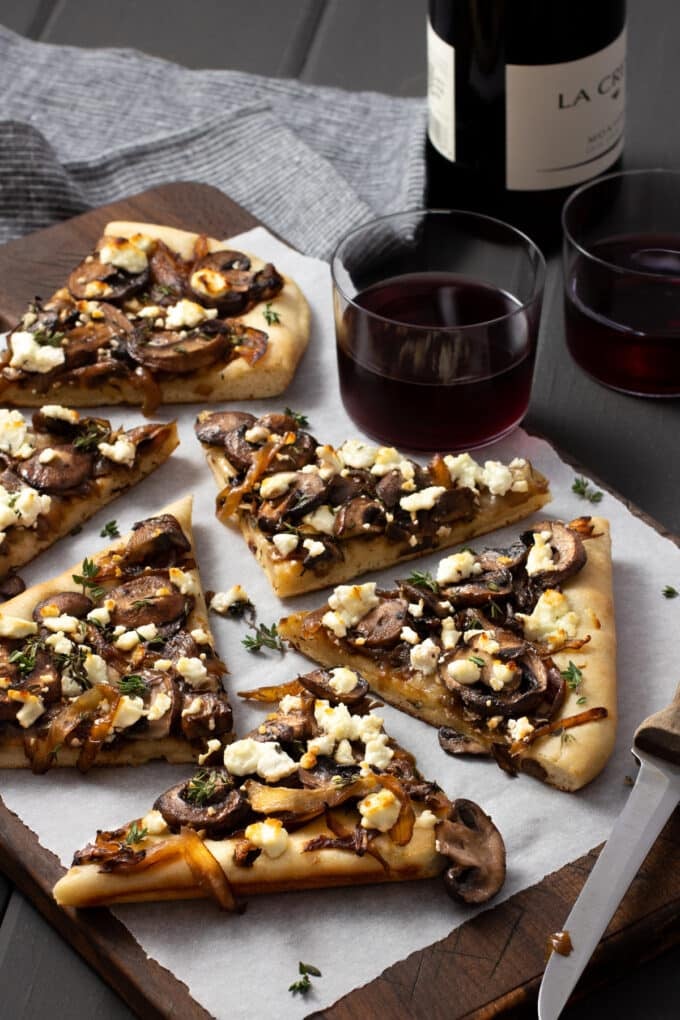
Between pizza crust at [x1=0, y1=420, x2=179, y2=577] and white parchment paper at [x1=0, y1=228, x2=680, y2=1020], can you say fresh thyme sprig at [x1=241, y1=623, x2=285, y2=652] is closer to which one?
white parchment paper at [x1=0, y1=228, x2=680, y2=1020]

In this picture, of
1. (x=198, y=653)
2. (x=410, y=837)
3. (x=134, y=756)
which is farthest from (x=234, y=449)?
(x=410, y=837)

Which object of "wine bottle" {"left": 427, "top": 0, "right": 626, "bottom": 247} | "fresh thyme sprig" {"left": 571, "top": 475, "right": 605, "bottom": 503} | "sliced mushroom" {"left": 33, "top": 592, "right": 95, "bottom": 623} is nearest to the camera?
"sliced mushroom" {"left": 33, "top": 592, "right": 95, "bottom": 623}

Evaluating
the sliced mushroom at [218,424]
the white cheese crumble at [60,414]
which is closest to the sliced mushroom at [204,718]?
the sliced mushroom at [218,424]

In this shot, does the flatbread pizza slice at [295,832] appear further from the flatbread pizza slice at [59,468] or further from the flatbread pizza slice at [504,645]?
the flatbread pizza slice at [59,468]

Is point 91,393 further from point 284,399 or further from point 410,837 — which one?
point 410,837

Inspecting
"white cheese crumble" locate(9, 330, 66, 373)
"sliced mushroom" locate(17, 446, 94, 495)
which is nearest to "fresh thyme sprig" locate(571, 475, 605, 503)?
"sliced mushroom" locate(17, 446, 94, 495)

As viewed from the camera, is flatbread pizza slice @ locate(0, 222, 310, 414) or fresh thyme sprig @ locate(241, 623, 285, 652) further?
flatbread pizza slice @ locate(0, 222, 310, 414)
